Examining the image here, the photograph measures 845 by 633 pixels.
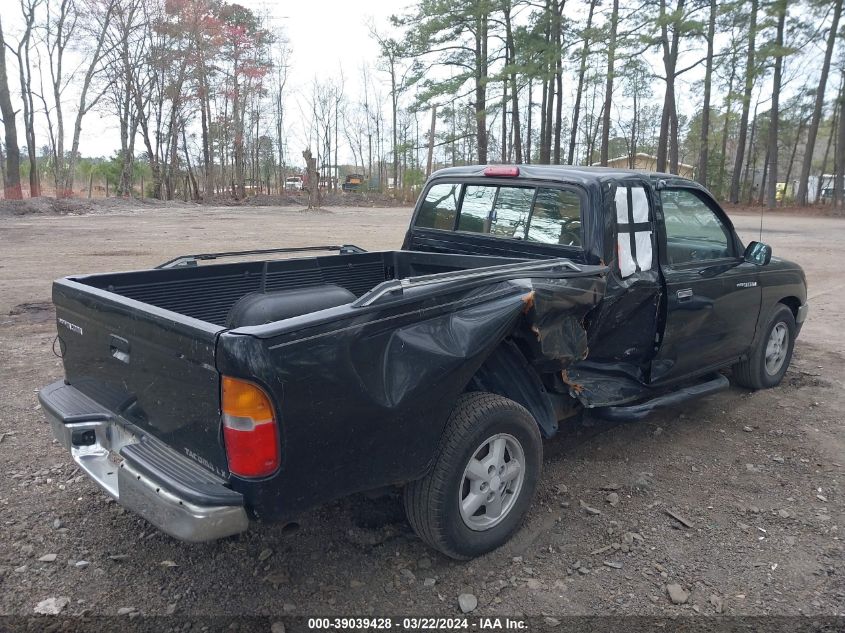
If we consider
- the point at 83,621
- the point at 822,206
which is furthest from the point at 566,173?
the point at 822,206

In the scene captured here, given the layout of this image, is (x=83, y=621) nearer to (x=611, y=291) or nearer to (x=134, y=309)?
(x=134, y=309)

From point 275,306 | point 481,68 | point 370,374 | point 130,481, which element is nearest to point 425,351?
point 370,374

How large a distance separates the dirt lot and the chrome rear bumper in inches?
20.2

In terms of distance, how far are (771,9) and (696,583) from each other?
33.9 m

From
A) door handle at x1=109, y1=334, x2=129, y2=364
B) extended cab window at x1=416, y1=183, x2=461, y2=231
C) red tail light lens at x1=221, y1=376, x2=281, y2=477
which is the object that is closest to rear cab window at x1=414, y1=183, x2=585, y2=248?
extended cab window at x1=416, y1=183, x2=461, y2=231

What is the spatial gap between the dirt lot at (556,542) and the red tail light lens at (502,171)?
5.96ft

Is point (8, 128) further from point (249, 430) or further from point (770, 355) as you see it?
point (249, 430)

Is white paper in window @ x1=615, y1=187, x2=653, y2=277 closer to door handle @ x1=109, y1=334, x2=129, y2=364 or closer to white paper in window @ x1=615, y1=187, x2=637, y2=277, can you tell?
white paper in window @ x1=615, y1=187, x2=637, y2=277

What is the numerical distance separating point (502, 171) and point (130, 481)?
2971 mm

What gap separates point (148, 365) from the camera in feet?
9.00

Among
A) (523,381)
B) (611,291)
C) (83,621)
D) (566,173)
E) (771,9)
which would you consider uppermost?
(771,9)

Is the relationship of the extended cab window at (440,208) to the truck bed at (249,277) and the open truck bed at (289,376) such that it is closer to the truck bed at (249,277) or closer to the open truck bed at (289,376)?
the truck bed at (249,277)

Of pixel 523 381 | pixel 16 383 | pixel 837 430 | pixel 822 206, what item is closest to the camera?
pixel 523 381

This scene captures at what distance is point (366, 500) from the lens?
3684 mm
